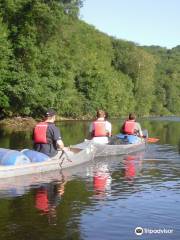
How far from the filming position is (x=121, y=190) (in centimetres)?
1144

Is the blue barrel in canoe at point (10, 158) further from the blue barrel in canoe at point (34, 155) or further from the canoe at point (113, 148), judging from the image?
the canoe at point (113, 148)

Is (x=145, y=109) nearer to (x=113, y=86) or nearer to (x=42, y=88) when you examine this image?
(x=113, y=86)

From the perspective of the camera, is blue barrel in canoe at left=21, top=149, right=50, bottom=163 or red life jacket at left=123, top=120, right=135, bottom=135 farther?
red life jacket at left=123, top=120, right=135, bottom=135

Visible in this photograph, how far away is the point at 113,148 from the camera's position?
A: 61.6 ft

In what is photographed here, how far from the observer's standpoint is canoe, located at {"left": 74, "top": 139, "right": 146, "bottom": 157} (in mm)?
17797

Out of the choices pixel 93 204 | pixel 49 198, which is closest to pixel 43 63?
pixel 49 198

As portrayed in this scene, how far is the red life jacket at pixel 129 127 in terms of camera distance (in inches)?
824

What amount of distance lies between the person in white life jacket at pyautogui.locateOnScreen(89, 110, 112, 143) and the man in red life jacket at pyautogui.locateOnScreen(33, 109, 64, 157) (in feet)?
14.2

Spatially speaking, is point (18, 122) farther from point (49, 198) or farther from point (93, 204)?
point (93, 204)

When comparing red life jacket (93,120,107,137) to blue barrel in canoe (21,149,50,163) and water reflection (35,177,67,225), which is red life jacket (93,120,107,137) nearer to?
blue barrel in canoe (21,149,50,163)

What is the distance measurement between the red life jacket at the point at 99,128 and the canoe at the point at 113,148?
0.53 meters

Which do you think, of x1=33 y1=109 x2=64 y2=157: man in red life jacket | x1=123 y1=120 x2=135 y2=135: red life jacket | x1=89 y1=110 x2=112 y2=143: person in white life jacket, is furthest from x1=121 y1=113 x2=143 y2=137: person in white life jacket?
x1=33 y1=109 x2=64 y2=157: man in red life jacket

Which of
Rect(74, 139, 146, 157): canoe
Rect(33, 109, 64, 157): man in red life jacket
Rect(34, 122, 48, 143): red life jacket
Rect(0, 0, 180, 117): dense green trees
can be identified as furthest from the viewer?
Rect(0, 0, 180, 117): dense green trees

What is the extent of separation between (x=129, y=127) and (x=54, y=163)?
24.6ft
